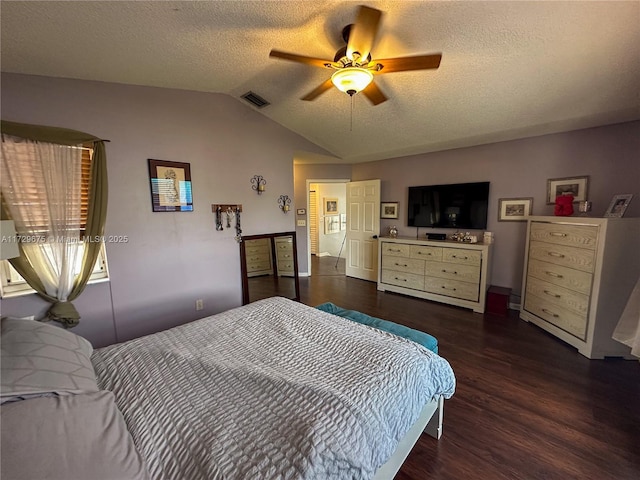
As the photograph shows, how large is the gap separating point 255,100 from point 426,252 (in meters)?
3.17

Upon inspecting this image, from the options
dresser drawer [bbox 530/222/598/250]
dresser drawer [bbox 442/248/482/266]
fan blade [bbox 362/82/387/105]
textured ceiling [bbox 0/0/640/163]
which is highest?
textured ceiling [bbox 0/0/640/163]

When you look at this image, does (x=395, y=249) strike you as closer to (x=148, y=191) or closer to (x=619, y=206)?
(x=619, y=206)

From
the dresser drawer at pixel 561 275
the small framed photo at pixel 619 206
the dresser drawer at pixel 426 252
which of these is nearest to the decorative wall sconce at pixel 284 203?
Answer: the dresser drawer at pixel 426 252

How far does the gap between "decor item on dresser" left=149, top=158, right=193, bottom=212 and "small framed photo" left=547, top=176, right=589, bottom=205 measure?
4.36 m

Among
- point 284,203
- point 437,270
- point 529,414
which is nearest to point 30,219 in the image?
point 284,203

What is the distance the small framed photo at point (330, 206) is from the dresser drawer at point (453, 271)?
3.90m

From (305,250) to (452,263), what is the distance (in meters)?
2.75

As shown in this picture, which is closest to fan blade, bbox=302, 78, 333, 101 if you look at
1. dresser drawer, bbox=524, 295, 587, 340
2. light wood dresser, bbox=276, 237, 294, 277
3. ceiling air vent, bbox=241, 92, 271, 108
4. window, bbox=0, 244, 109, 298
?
ceiling air vent, bbox=241, 92, 271, 108

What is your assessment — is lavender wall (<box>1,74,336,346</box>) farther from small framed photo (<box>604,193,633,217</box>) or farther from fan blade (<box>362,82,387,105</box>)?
small framed photo (<box>604,193,633,217</box>)

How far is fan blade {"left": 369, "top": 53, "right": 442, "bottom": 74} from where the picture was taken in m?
1.72

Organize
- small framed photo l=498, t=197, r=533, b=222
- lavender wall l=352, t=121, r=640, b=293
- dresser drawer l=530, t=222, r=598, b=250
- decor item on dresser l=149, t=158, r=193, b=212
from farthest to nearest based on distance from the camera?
small framed photo l=498, t=197, r=533, b=222 → lavender wall l=352, t=121, r=640, b=293 → decor item on dresser l=149, t=158, r=193, b=212 → dresser drawer l=530, t=222, r=598, b=250

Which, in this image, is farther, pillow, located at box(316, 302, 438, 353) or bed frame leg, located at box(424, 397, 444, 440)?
pillow, located at box(316, 302, 438, 353)

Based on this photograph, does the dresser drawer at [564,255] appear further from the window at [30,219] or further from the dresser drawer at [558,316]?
the window at [30,219]

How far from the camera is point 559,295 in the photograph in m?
2.79
